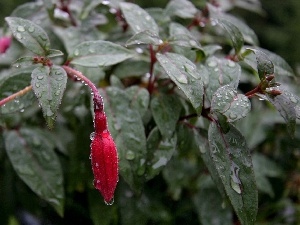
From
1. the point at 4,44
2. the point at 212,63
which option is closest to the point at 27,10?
the point at 4,44

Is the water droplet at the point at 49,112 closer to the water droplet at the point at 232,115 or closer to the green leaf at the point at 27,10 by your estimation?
the water droplet at the point at 232,115

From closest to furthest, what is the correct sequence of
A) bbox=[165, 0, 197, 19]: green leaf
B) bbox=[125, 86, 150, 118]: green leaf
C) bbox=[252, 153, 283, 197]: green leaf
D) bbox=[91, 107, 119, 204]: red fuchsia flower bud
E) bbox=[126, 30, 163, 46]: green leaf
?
bbox=[91, 107, 119, 204]: red fuchsia flower bud < bbox=[126, 30, 163, 46]: green leaf < bbox=[125, 86, 150, 118]: green leaf < bbox=[165, 0, 197, 19]: green leaf < bbox=[252, 153, 283, 197]: green leaf

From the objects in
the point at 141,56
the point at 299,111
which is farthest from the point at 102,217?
the point at 299,111

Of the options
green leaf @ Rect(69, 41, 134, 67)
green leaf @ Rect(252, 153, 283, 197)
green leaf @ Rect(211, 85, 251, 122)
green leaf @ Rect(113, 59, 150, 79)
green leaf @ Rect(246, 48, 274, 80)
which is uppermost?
green leaf @ Rect(246, 48, 274, 80)

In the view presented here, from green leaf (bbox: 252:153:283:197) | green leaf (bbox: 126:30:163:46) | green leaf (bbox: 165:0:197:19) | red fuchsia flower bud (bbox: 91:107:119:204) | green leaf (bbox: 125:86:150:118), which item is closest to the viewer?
red fuchsia flower bud (bbox: 91:107:119:204)

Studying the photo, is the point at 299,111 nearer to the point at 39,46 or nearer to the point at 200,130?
the point at 200,130

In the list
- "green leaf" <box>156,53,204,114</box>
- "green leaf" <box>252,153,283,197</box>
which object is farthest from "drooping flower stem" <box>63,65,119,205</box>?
"green leaf" <box>252,153,283,197</box>

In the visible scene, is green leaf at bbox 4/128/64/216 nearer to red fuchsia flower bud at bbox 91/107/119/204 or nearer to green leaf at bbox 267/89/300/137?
red fuchsia flower bud at bbox 91/107/119/204
